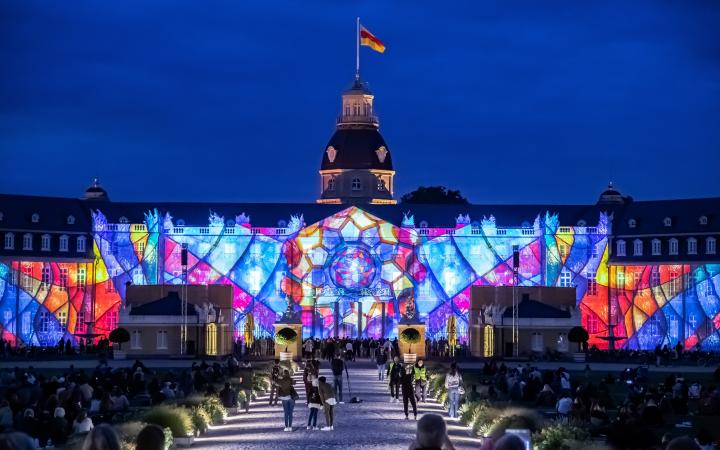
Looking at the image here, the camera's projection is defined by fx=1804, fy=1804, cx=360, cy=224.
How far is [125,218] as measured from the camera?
12650cm

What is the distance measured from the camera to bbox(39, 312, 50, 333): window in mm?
119625

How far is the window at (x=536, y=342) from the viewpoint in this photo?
104 m

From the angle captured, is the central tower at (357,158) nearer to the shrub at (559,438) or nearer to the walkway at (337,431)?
the walkway at (337,431)

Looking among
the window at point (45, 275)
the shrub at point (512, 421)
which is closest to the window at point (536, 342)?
the window at point (45, 275)

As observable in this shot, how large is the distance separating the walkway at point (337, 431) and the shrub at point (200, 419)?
0.95 feet

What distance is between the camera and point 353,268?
127m

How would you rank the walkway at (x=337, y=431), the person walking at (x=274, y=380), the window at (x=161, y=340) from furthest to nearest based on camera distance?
the window at (x=161, y=340) < the person walking at (x=274, y=380) < the walkway at (x=337, y=431)

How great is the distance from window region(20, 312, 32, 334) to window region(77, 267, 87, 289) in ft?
16.2

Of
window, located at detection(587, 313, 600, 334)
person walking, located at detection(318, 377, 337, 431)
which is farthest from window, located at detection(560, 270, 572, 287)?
person walking, located at detection(318, 377, 337, 431)

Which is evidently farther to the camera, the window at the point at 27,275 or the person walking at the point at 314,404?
the window at the point at 27,275

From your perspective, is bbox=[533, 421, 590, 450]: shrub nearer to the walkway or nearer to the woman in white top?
the walkway

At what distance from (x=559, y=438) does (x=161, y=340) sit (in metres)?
71.4

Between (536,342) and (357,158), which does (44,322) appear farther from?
(357,158)

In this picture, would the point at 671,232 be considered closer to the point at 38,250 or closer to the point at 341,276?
the point at 341,276
